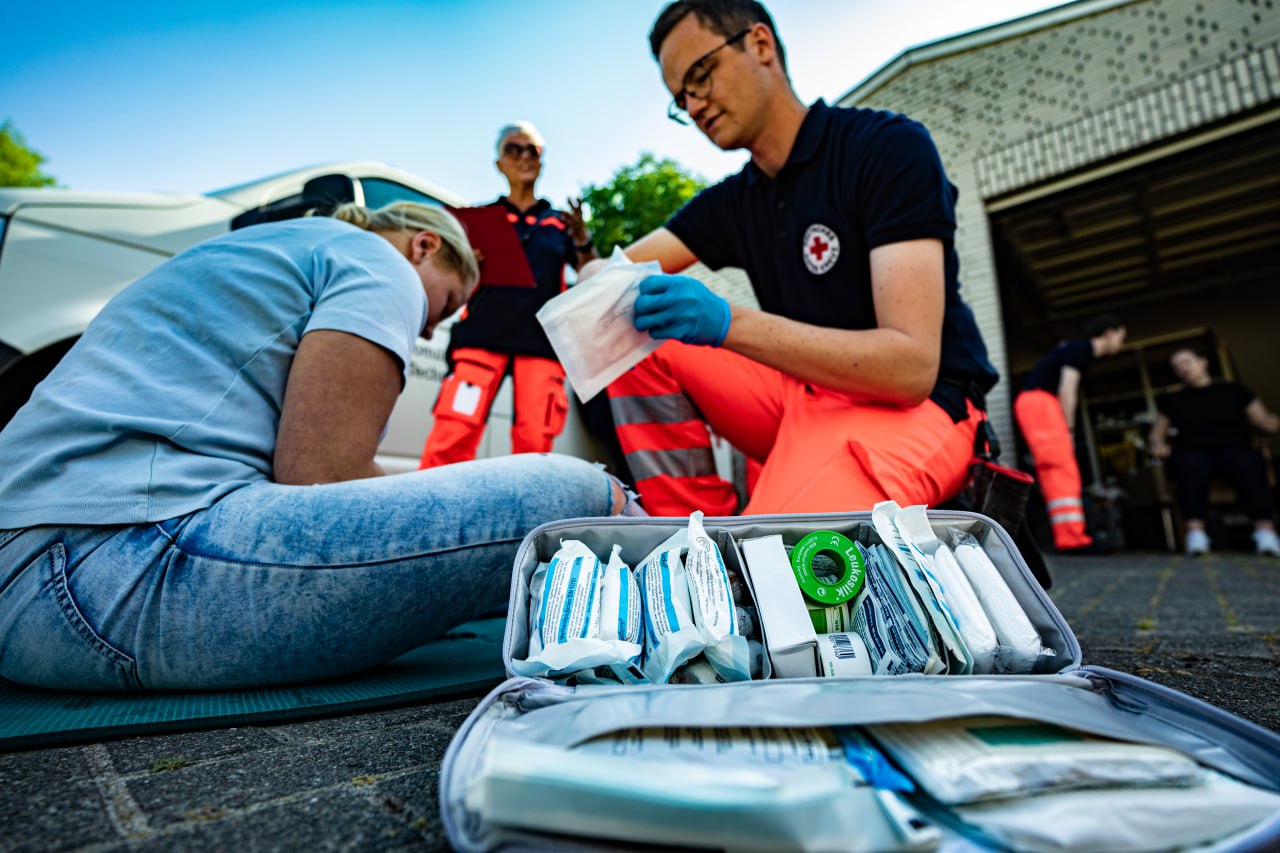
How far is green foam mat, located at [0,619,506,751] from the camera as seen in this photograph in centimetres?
94

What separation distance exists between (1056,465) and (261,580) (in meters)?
5.10

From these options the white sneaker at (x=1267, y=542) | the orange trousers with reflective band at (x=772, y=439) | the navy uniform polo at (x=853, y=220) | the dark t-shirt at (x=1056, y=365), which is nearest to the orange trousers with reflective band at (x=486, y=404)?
the orange trousers with reflective band at (x=772, y=439)

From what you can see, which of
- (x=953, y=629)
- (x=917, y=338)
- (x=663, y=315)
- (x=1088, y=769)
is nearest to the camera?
(x=1088, y=769)

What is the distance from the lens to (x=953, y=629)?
776mm

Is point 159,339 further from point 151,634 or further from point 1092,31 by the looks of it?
point 1092,31

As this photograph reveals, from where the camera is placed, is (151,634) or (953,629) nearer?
(953,629)

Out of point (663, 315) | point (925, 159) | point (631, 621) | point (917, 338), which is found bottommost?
point (631, 621)

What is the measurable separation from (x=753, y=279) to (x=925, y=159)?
0.64 metres

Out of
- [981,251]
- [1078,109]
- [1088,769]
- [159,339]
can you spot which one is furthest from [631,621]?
[1078,109]

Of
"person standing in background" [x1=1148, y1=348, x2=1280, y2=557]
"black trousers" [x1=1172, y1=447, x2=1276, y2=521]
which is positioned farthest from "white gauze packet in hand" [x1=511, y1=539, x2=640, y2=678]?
"black trousers" [x1=1172, y1=447, x2=1276, y2=521]

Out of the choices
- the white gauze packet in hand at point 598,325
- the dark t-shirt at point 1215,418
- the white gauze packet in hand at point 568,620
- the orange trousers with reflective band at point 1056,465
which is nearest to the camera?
the white gauze packet in hand at point 568,620

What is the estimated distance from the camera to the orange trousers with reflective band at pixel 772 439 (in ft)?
4.68

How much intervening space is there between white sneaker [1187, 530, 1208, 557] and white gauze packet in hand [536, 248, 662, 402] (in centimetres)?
619

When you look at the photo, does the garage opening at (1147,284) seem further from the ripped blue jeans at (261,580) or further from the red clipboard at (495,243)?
the ripped blue jeans at (261,580)
